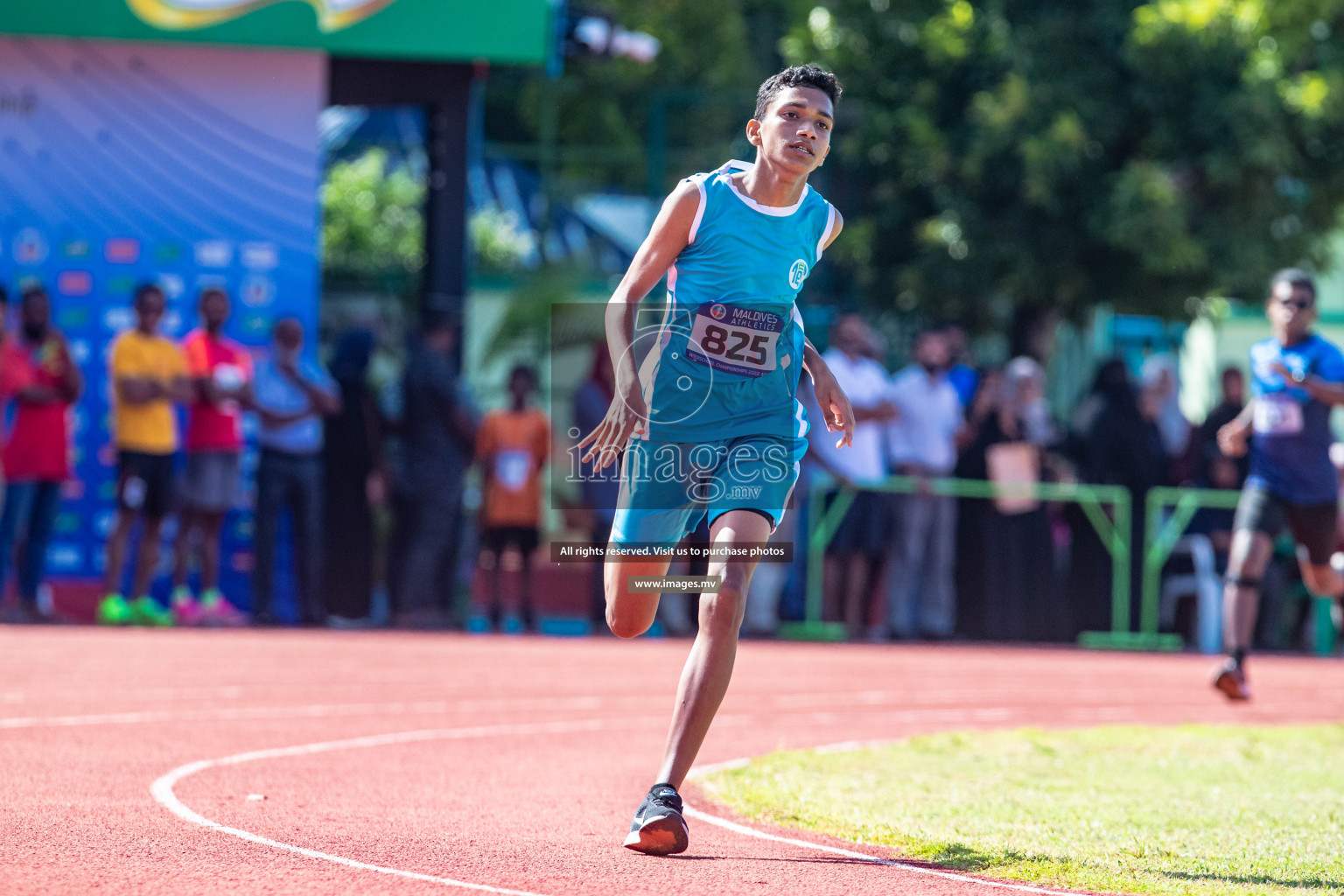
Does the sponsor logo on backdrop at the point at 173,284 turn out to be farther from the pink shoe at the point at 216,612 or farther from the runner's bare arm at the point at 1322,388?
the runner's bare arm at the point at 1322,388

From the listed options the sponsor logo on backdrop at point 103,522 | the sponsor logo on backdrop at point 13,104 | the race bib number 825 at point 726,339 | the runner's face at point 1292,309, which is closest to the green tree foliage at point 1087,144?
the runner's face at point 1292,309

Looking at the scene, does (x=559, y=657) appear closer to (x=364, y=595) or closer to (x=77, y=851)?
(x=364, y=595)

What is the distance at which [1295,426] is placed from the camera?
1052 cm

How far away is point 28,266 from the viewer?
15.2m

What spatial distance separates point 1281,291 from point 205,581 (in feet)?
27.8

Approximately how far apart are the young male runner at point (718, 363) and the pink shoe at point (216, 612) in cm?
902

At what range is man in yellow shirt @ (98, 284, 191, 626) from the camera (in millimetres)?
14070

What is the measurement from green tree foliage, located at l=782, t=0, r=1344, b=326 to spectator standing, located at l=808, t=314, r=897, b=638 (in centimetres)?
401

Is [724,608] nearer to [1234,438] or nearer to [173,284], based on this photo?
[1234,438]

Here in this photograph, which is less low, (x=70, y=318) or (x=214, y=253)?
(x=214, y=253)

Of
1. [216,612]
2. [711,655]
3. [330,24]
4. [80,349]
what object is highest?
[330,24]

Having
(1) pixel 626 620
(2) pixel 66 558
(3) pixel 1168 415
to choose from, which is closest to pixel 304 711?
(1) pixel 626 620
